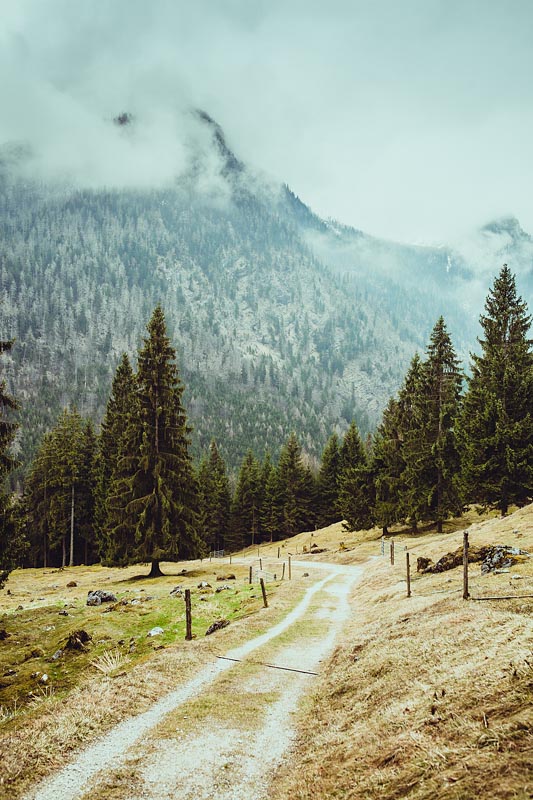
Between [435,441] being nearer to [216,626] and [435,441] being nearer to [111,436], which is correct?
[216,626]

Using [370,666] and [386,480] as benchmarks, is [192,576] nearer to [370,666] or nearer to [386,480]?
[386,480]

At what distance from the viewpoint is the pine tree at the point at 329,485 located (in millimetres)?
75125

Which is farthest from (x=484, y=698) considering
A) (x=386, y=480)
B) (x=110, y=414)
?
(x=110, y=414)

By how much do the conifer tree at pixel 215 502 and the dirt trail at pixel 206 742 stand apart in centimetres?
6420

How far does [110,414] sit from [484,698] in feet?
186

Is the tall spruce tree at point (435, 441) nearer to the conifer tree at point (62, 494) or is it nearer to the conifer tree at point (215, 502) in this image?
the conifer tree at point (215, 502)

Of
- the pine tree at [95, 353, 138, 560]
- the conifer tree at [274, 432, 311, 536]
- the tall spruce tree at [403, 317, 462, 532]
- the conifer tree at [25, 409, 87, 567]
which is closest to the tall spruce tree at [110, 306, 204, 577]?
the pine tree at [95, 353, 138, 560]

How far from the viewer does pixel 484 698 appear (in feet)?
20.4

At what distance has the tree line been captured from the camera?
107 feet

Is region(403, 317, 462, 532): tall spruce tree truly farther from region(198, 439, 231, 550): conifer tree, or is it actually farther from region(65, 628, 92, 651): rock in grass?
region(198, 439, 231, 550): conifer tree

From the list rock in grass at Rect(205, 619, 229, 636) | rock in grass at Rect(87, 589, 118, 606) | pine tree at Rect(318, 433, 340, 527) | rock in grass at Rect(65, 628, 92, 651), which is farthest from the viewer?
pine tree at Rect(318, 433, 340, 527)

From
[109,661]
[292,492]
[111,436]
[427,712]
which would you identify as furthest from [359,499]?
[427,712]

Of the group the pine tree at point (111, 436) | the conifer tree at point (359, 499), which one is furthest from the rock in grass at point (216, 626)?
the pine tree at point (111, 436)

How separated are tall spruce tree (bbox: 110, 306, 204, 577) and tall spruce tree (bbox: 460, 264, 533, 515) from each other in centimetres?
2376
